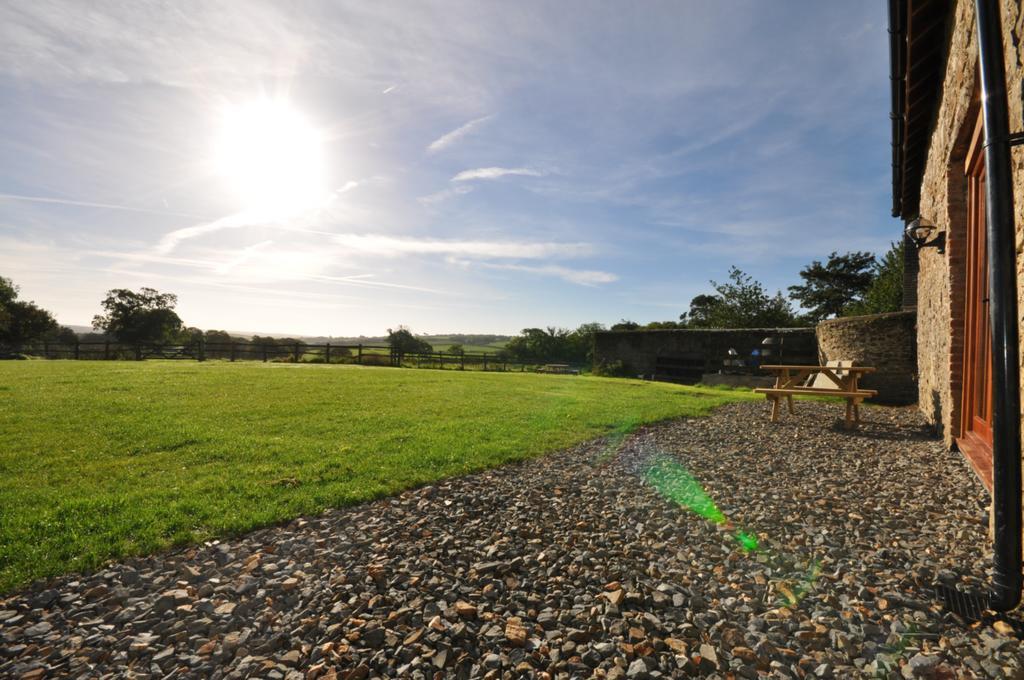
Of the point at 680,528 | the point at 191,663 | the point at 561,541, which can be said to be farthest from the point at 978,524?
the point at 191,663

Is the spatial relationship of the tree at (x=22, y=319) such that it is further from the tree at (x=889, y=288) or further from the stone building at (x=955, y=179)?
the tree at (x=889, y=288)

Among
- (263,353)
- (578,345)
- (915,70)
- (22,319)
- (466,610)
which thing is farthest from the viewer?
(578,345)

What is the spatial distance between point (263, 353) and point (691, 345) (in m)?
24.5

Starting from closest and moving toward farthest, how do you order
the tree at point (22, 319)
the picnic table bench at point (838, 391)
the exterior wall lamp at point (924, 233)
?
the exterior wall lamp at point (924, 233)
the picnic table bench at point (838, 391)
the tree at point (22, 319)

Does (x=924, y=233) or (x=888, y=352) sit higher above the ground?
(x=924, y=233)

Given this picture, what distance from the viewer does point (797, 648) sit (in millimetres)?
2121

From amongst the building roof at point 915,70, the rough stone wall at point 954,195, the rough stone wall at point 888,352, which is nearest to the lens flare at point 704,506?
the rough stone wall at point 954,195

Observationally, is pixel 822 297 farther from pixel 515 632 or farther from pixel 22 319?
pixel 22 319

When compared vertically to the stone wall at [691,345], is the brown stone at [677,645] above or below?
below

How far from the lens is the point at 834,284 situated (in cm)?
4062

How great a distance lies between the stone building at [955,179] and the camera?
378 centimetres

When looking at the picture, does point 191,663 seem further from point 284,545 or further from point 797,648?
point 797,648

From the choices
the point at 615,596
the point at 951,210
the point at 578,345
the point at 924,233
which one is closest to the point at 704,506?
the point at 615,596

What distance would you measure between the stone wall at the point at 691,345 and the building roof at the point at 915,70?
412 inches
